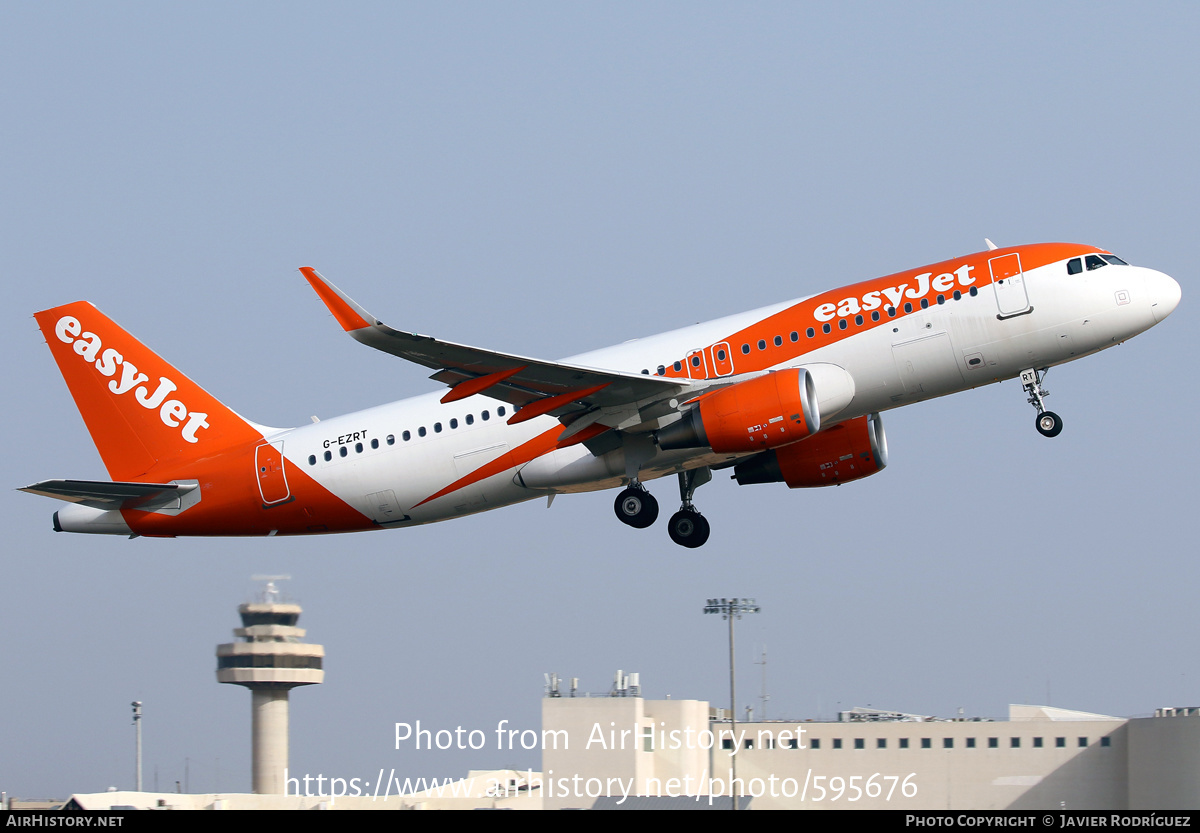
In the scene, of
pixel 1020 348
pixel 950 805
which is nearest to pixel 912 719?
pixel 950 805

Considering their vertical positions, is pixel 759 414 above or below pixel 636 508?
above

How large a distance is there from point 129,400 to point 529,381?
1280 cm

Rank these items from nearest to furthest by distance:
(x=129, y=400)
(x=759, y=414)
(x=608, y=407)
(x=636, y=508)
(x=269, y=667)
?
(x=759, y=414) < (x=608, y=407) < (x=636, y=508) < (x=129, y=400) < (x=269, y=667)

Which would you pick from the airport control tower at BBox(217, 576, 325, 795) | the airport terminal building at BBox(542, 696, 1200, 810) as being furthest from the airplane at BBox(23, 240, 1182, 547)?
the airport control tower at BBox(217, 576, 325, 795)

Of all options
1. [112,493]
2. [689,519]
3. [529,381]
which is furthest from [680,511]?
[112,493]

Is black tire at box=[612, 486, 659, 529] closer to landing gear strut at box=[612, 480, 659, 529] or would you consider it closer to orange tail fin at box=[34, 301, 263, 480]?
landing gear strut at box=[612, 480, 659, 529]

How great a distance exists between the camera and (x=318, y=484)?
33.9m

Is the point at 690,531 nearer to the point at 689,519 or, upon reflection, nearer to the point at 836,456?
the point at 689,519

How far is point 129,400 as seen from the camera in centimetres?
3666

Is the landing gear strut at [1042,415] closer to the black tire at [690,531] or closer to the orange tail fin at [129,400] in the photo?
the black tire at [690,531]

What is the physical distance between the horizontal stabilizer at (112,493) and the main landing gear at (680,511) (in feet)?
36.7

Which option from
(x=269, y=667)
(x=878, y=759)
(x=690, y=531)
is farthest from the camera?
(x=269, y=667)

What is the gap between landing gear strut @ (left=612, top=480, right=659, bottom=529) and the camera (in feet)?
110
